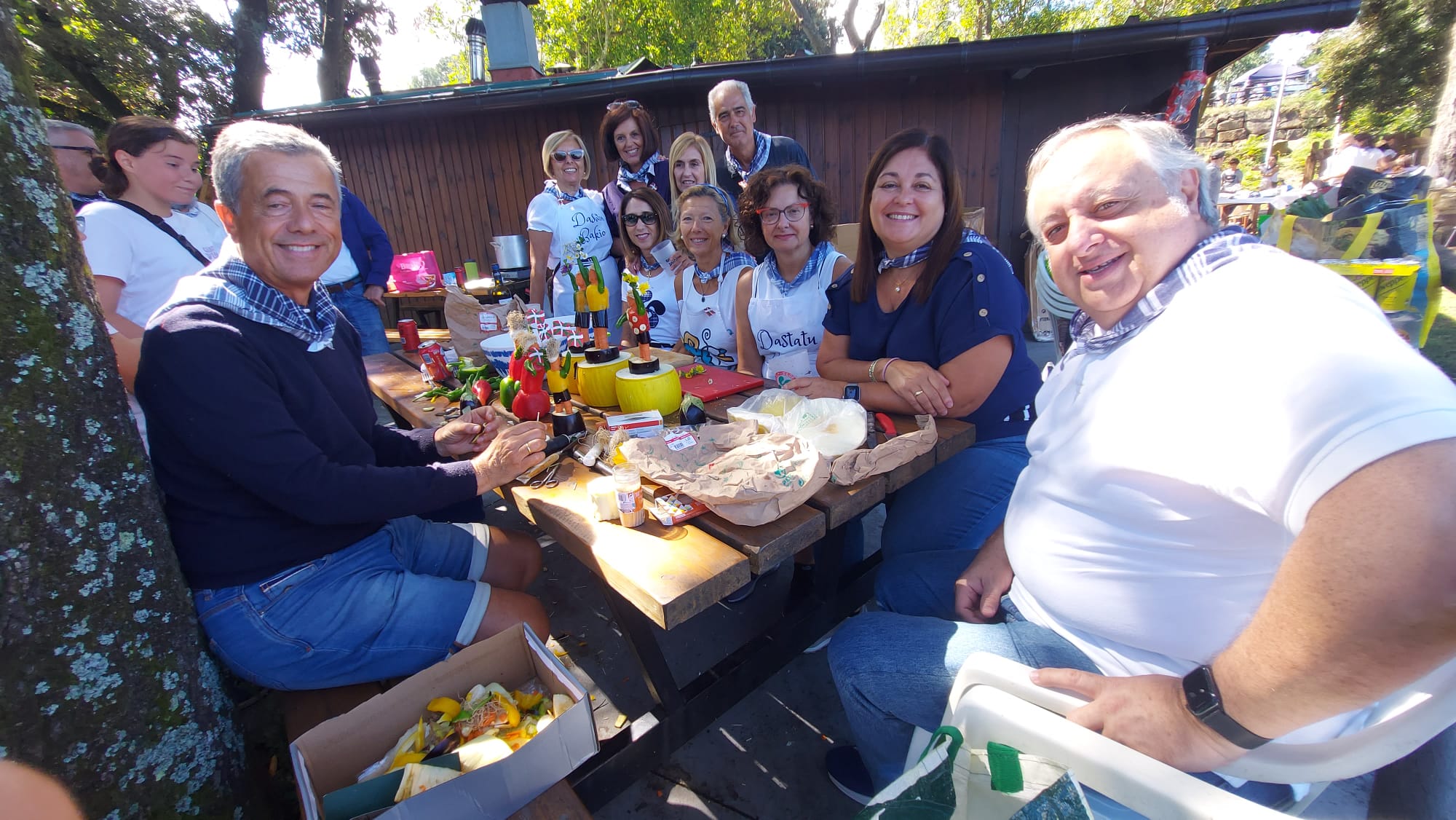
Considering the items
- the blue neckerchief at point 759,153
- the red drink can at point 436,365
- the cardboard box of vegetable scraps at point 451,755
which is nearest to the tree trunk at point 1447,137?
the blue neckerchief at point 759,153

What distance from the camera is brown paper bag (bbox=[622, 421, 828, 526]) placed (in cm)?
132

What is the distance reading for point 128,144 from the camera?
8.35ft

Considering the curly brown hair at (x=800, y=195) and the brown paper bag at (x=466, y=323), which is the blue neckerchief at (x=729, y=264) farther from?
the brown paper bag at (x=466, y=323)

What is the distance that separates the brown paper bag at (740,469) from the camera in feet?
4.32

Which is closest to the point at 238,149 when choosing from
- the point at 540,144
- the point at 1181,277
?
the point at 1181,277

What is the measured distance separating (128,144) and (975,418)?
355 centimetres

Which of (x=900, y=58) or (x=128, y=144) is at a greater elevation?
(x=900, y=58)

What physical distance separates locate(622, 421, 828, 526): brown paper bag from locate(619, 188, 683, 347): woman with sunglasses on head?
1.84 m

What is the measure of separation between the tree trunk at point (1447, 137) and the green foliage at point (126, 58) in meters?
18.3

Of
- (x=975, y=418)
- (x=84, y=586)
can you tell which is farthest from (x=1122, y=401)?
(x=84, y=586)

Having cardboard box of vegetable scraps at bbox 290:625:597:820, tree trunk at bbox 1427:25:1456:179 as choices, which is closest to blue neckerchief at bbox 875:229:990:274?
cardboard box of vegetable scraps at bbox 290:625:597:820

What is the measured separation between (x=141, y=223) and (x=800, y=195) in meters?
2.66

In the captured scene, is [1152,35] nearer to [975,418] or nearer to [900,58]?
[900,58]

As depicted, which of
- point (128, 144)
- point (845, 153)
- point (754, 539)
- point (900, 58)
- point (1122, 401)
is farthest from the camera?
point (845, 153)
